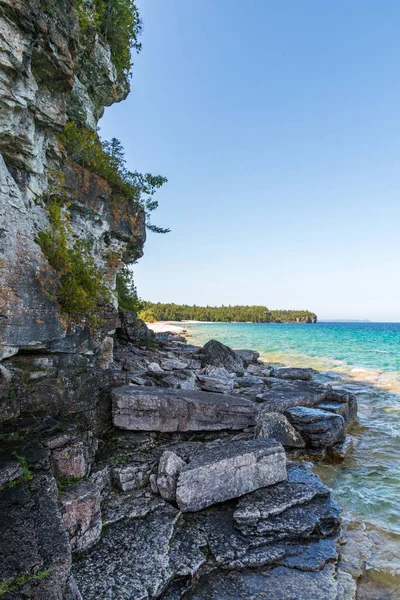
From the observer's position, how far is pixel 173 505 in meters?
4.27

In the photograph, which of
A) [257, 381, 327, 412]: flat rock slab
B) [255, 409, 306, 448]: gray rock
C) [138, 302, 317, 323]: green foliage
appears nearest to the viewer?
[255, 409, 306, 448]: gray rock

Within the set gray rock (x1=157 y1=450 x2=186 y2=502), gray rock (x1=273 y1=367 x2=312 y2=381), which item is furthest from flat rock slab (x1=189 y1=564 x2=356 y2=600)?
gray rock (x1=273 y1=367 x2=312 y2=381)

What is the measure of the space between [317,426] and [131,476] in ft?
15.1

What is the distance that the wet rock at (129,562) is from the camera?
2963 millimetres

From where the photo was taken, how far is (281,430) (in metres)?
6.78

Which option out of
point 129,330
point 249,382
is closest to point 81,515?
point 249,382

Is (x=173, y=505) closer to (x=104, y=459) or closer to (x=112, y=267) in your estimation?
(x=104, y=459)

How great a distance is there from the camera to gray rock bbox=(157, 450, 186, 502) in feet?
14.1

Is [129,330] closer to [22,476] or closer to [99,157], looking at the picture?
[99,157]

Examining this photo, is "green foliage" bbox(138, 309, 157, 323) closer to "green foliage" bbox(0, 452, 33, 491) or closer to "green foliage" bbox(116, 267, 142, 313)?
"green foliage" bbox(116, 267, 142, 313)

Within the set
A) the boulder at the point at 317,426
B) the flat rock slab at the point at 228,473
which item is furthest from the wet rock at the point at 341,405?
the flat rock slab at the point at 228,473

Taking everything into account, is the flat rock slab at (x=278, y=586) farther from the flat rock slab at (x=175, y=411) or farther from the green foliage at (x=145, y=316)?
the green foliage at (x=145, y=316)

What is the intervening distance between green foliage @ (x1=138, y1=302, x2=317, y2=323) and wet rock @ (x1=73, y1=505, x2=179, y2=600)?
117 metres

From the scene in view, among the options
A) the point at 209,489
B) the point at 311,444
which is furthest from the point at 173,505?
the point at 311,444
